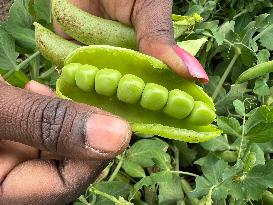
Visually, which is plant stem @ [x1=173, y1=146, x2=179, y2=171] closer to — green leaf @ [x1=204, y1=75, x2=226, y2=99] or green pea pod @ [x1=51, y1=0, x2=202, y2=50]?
green leaf @ [x1=204, y1=75, x2=226, y2=99]

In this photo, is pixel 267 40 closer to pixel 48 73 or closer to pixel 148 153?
pixel 148 153

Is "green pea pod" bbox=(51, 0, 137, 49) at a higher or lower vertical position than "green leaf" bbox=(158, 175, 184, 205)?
higher

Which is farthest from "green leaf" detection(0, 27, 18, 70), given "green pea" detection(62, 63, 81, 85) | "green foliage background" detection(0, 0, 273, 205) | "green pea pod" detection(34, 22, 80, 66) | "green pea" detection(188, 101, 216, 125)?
"green pea" detection(188, 101, 216, 125)

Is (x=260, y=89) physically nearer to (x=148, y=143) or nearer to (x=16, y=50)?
(x=148, y=143)

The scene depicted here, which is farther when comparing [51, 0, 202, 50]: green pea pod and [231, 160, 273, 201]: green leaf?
[51, 0, 202, 50]: green pea pod

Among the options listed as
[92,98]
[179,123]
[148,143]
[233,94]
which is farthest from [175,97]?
[233,94]

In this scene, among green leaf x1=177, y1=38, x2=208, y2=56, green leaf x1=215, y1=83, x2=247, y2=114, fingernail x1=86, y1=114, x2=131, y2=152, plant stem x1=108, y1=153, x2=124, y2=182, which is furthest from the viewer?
green leaf x1=215, y1=83, x2=247, y2=114

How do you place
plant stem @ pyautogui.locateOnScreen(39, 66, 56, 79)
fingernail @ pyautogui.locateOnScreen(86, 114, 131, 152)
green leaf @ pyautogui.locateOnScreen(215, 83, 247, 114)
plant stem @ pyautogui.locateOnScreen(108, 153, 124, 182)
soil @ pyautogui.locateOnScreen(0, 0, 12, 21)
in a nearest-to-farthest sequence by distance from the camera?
1. fingernail @ pyautogui.locateOnScreen(86, 114, 131, 152)
2. plant stem @ pyautogui.locateOnScreen(108, 153, 124, 182)
3. green leaf @ pyautogui.locateOnScreen(215, 83, 247, 114)
4. plant stem @ pyautogui.locateOnScreen(39, 66, 56, 79)
5. soil @ pyautogui.locateOnScreen(0, 0, 12, 21)

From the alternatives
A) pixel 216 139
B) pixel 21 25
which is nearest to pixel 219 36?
pixel 216 139
